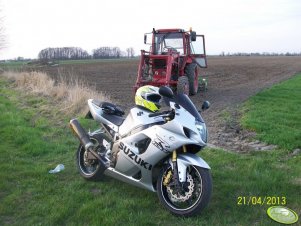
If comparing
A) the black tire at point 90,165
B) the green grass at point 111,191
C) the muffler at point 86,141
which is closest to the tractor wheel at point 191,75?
the green grass at point 111,191

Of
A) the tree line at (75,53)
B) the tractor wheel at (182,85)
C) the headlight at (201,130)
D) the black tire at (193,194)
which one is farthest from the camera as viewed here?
the tree line at (75,53)

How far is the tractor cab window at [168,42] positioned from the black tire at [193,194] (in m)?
9.44

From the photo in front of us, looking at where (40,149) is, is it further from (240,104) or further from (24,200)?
(240,104)

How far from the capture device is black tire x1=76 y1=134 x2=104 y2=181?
4.95 metres

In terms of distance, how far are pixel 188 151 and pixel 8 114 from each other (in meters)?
7.08

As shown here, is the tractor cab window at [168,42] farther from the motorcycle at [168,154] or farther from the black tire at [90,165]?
the motorcycle at [168,154]

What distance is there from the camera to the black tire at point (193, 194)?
376 cm

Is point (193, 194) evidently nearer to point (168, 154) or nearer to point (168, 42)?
point (168, 154)

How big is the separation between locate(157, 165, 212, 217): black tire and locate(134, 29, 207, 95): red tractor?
7.67m

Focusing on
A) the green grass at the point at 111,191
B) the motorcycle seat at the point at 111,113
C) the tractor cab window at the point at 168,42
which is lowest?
the green grass at the point at 111,191

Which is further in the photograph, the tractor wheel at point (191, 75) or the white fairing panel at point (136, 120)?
the tractor wheel at point (191, 75)

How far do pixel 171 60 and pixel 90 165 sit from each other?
7231mm

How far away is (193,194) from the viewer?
390 cm
